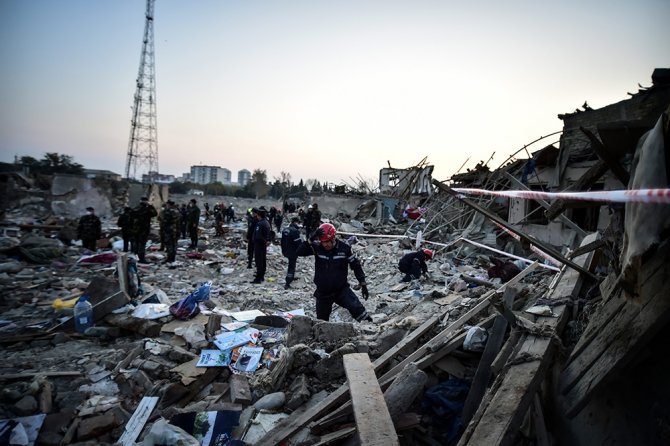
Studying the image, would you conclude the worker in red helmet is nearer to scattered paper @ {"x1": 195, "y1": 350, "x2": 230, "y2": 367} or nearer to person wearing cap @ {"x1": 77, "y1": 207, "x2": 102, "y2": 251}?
scattered paper @ {"x1": 195, "y1": 350, "x2": 230, "y2": 367}

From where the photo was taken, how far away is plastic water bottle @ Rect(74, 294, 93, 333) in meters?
4.14

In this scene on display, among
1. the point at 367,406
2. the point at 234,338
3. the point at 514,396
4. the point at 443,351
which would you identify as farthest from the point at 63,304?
the point at 514,396

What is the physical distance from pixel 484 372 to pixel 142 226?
29.4ft

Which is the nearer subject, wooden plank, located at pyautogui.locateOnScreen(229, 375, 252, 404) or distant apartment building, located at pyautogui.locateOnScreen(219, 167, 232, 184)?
wooden plank, located at pyautogui.locateOnScreen(229, 375, 252, 404)

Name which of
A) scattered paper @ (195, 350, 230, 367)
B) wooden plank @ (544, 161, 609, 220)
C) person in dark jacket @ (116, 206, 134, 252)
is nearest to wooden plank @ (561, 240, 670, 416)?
wooden plank @ (544, 161, 609, 220)

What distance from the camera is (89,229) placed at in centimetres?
938

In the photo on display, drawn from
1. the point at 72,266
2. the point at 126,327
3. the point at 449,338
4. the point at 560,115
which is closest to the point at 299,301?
the point at 126,327

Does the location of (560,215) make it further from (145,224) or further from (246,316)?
(145,224)

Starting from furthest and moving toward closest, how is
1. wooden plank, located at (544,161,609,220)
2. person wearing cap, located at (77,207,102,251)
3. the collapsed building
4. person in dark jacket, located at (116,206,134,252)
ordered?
person wearing cap, located at (77,207,102,251), person in dark jacket, located at (116,206,134,252), wooden plank, located at (544,161,609,220), the collapsed building

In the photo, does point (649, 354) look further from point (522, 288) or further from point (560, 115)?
point (560, 115)

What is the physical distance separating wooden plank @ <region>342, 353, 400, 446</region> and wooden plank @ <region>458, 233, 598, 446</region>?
16.4 inches

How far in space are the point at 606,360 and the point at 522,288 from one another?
1.98m

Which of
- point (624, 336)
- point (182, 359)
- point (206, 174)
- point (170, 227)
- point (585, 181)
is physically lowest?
point (182, 359)

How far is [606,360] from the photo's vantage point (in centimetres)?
169
